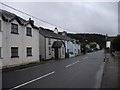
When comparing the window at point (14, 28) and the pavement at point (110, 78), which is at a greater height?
the window at point (14, 28)

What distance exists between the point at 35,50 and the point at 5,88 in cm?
1758

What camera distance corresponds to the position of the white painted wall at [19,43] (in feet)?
63.7

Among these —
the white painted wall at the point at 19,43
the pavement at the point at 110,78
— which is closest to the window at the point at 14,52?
the white painted wall at the point at 19,43

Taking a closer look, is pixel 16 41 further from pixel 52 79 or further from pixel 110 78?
pixel 110 78

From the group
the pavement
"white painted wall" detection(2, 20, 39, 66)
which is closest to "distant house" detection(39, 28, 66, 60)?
"white painted wall" detection(2, 20, 39, 66)

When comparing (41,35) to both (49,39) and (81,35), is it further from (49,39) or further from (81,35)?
(81,35)

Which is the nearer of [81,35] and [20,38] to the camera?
[20,38]

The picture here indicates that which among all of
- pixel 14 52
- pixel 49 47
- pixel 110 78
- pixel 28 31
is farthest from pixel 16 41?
pixel 49 47

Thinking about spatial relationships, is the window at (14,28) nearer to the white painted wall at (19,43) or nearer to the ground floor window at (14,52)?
the white painted wall at (19,43)

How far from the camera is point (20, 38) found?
886 inches

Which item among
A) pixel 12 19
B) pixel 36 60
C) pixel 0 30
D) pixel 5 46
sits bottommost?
pixel 36 60

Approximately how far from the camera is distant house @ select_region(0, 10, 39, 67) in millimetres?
19250

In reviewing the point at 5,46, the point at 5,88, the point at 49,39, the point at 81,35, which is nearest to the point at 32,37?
the point at 5,46

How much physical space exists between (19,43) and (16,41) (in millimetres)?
798
